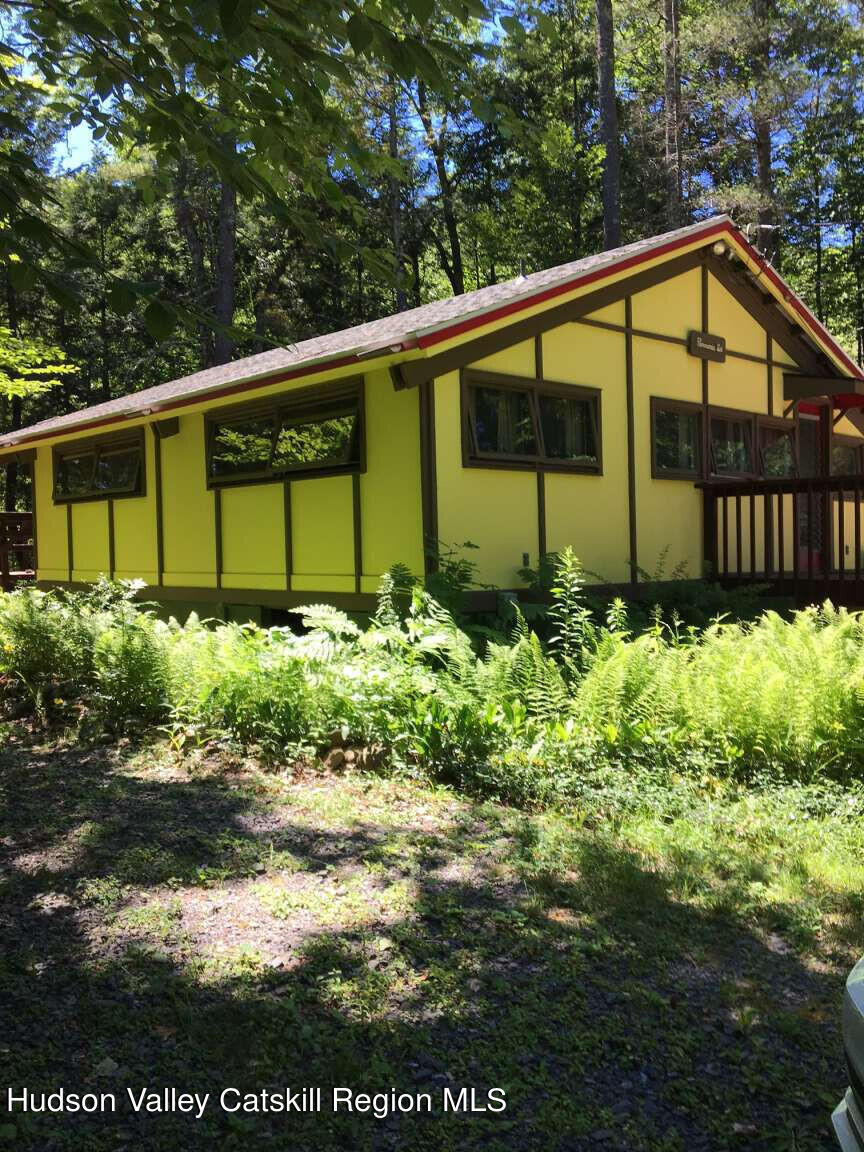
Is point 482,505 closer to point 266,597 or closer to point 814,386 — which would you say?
point 266,597

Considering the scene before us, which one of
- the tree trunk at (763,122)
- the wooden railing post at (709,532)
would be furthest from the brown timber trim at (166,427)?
the tree trunk at (763,122)

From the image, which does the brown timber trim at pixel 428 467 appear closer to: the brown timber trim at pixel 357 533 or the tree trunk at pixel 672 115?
the brown timber trim at pixel 357 533

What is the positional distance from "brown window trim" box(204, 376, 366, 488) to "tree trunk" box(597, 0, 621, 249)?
46.5 ft

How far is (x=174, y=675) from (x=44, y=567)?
9.83 metres

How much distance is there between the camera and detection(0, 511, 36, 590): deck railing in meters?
18.0

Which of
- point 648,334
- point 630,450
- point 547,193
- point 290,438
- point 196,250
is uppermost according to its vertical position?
point 547,193

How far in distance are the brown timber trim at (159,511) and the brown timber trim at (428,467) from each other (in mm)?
5244

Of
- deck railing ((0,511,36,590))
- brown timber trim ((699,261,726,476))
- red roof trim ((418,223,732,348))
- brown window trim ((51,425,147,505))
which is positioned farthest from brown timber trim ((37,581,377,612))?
deck railing ((0,511,36,590))

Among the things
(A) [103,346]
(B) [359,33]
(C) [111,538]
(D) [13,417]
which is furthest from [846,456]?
(D) [13,417]

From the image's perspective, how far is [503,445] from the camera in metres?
10.0

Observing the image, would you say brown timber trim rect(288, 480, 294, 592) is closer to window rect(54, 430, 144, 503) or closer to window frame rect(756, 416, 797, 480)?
window rect(54, 430, 144, 503)

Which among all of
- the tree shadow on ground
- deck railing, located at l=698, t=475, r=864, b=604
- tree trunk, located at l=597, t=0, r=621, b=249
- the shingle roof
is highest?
tree trunk, located at l=597, t=0, r=621, b=249

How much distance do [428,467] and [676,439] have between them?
188 inches

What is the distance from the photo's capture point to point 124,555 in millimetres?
13891
